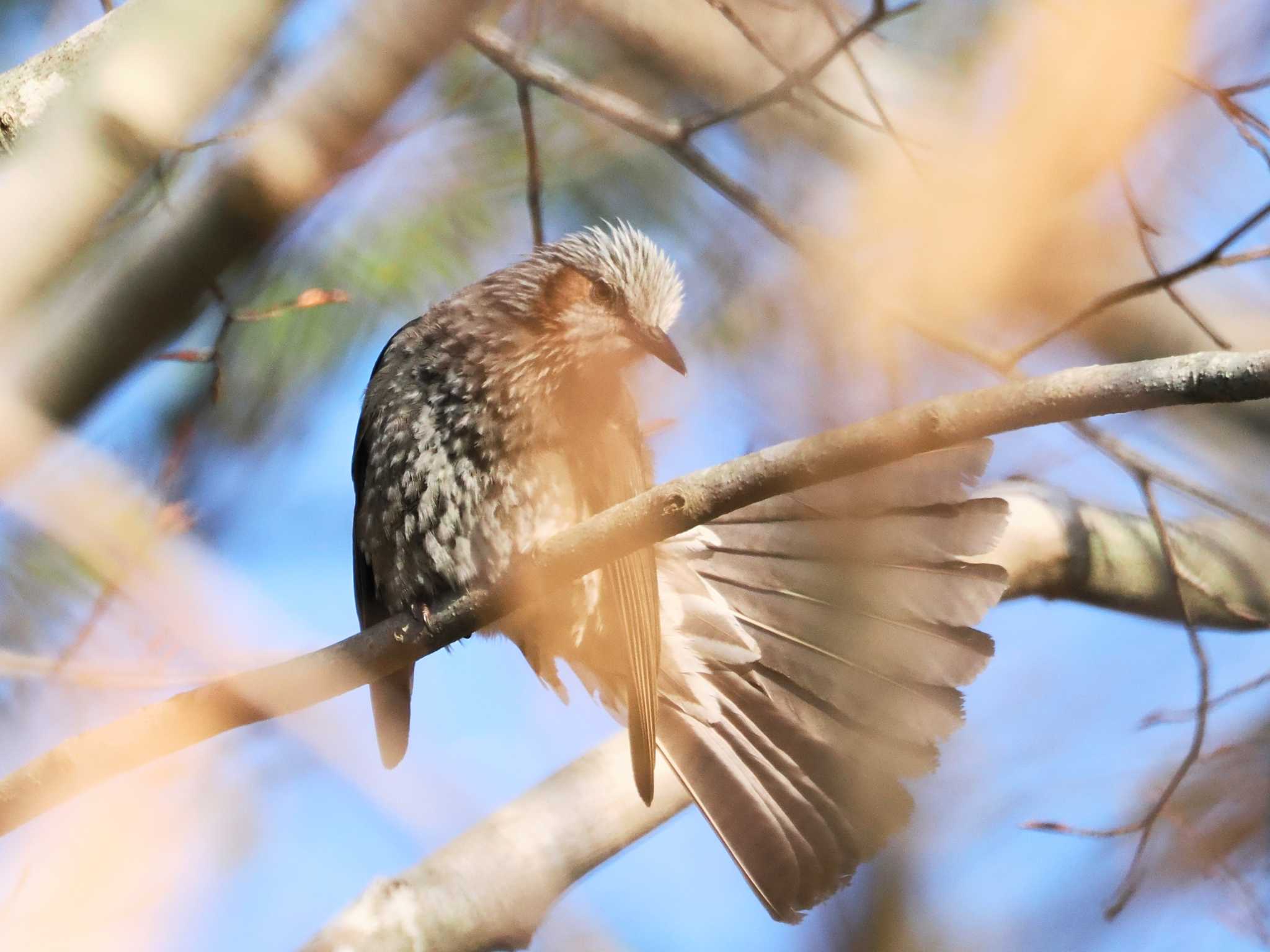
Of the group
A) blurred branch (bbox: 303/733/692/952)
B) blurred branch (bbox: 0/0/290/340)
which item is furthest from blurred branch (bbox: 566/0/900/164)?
blurred branch (bbox: 303/733/692/952)

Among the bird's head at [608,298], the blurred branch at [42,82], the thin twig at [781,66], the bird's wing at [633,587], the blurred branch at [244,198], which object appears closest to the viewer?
the blurred branch at [244,198]

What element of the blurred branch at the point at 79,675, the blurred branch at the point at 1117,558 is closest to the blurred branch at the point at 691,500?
the blurred branch at the point at 79,675

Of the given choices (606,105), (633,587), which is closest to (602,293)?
(606,105)

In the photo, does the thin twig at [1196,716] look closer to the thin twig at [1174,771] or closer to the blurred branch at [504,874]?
the thin twig at [1174,771]

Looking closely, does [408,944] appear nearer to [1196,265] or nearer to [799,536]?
[799,536]

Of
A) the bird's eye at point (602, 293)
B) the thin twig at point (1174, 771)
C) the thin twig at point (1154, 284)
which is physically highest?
the bird's eye at point (602, 293)

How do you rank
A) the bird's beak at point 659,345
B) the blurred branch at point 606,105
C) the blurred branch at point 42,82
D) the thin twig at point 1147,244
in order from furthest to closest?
the bird's beak at point 659,345
the blurred branch at point 606,105
the thin twig at point 1147,244
the blurred branch at point 42,82

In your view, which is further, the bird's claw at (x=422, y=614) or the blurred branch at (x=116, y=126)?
the bird's claw at (x=422, y=614)

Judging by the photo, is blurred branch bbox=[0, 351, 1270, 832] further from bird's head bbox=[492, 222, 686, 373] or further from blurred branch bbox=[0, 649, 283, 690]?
bird's head bbox=[492, 222, 686, 373]

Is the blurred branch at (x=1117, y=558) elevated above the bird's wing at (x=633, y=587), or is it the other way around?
the bird's wing at (x=633, y=587)
